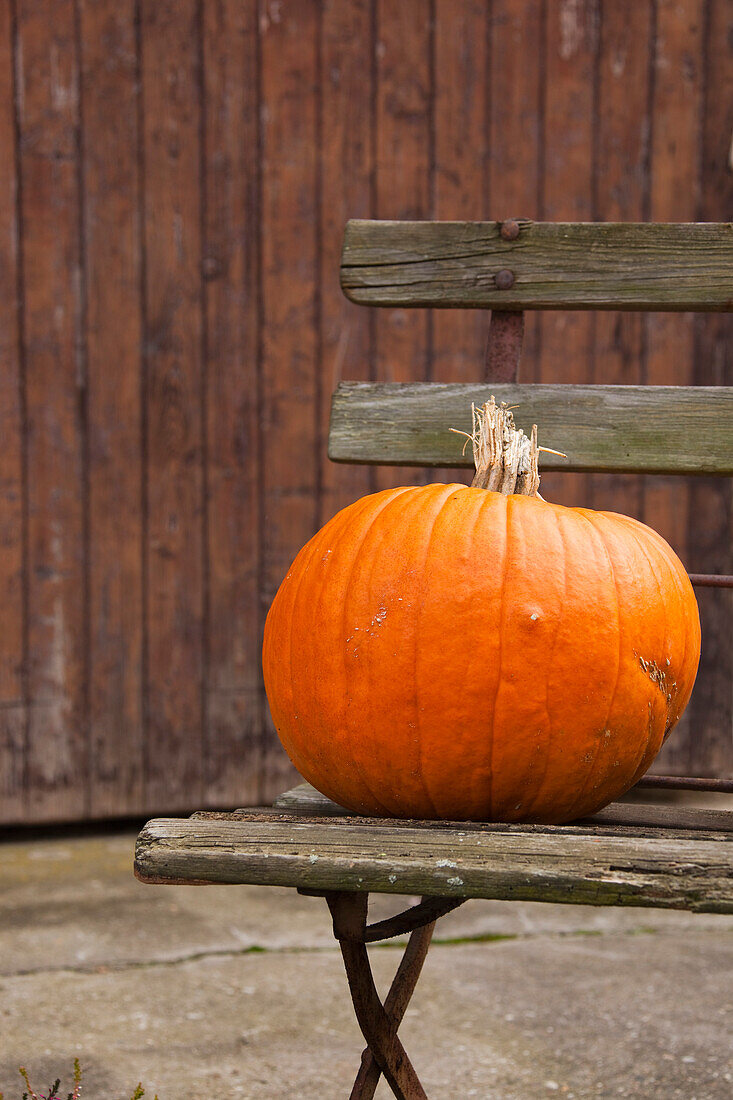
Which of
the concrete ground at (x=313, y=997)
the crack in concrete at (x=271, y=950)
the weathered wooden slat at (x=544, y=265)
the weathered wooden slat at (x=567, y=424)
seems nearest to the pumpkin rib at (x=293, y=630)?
the weathered wooden slat at (x=567, y=424)

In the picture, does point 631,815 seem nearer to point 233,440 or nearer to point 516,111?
point 233,440

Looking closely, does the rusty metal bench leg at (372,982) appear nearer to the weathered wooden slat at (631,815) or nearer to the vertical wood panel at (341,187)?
the weathered wooden slat at (631,815)

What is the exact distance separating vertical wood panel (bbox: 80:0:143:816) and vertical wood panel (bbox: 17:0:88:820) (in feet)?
0.13

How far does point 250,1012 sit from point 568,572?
1338 millimetres

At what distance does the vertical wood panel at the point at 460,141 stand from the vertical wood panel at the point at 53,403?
103cm

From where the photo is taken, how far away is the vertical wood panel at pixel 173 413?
3059 millimetres

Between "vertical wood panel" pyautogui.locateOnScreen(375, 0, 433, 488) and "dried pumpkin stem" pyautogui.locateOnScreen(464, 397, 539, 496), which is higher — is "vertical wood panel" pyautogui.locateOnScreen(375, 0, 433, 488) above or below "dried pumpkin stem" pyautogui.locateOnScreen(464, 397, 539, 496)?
above

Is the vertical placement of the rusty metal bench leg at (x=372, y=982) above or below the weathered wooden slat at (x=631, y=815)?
below

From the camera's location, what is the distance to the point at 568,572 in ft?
3.96

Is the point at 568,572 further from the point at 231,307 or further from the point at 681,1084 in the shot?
the point at 231,307

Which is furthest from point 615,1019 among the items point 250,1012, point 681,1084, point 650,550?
point 650,550

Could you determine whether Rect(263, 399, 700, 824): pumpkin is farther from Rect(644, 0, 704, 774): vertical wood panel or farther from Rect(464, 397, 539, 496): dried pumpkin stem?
Rect(644, 0, 704, 774): vertical wood panel

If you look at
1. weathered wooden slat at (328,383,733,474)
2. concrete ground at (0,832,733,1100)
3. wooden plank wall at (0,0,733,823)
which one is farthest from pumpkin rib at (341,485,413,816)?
wooden plank wall at (0,0,733,823)

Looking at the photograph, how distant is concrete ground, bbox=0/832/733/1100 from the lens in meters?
1.87
